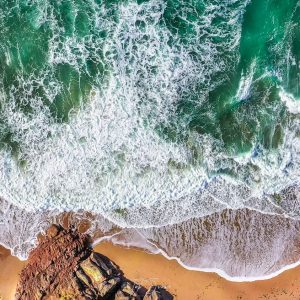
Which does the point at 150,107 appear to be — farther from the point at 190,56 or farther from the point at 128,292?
the point at 128,292

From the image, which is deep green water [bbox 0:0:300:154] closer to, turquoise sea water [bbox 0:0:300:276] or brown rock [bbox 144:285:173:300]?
turquoise sea water [bbox 0:0:300:276]

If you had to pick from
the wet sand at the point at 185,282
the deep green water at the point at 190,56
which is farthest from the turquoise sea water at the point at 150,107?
the wet sand at the point at 185,282

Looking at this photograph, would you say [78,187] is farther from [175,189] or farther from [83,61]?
[83,61]

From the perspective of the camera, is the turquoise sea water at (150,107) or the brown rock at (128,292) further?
the turquoise sea water at (150,107)

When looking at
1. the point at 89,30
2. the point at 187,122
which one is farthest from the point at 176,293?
the point at 89,30

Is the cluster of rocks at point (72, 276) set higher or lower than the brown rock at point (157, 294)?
higher

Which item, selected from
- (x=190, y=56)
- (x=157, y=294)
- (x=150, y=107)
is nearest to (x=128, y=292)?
(x=157, y=294)

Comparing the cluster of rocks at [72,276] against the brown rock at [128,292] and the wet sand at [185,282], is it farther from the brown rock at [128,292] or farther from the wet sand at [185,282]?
the wet sand at [185,282]
